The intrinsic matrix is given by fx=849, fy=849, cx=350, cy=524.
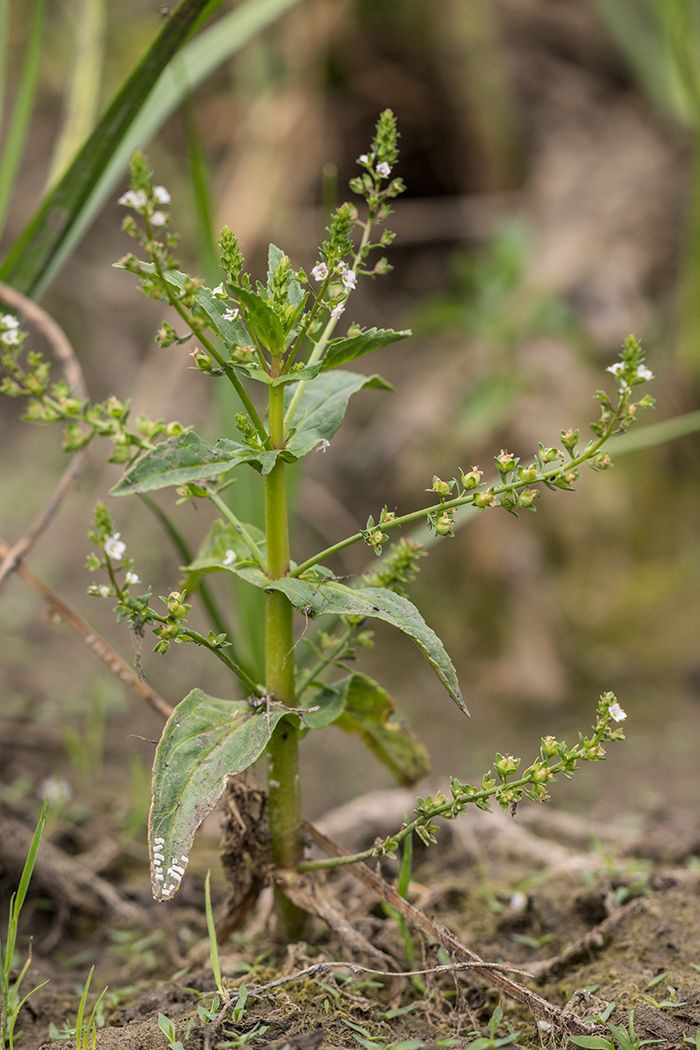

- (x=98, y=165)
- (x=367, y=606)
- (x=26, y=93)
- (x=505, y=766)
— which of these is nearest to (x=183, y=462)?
(x=367, y=606)

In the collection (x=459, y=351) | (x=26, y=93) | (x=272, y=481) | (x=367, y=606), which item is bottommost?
(x=367, y=606)

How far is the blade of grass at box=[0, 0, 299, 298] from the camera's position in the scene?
Answer: 3.75ft

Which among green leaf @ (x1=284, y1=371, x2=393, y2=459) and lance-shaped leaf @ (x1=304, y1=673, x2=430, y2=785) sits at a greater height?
green leaf @ (x1=284, y1=371, x2=393, y2=459)

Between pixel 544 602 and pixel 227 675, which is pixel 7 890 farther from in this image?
pixel 544 602

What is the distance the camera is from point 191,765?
83cm

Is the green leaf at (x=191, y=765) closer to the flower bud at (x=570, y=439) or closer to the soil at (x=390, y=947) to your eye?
the soil at (x=390, y=947)

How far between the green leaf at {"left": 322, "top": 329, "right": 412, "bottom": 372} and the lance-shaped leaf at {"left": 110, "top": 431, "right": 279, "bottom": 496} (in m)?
0.12

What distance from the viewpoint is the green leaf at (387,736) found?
41.9 inches

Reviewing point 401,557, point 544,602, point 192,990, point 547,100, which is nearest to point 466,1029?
point 192,990

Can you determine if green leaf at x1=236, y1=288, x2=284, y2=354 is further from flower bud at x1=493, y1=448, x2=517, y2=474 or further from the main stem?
flower bud at x1=493, y1=448, x2=517, y2=474

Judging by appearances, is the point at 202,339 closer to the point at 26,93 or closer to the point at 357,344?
the point at 357,344

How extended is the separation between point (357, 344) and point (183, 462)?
8.5 inches

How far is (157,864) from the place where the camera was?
784mm

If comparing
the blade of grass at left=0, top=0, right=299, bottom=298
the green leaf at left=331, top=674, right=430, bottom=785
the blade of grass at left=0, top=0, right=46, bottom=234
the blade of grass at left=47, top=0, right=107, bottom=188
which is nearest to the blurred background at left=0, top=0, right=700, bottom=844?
the blade of grass at left=47, top=0, right=107, bottom=188
